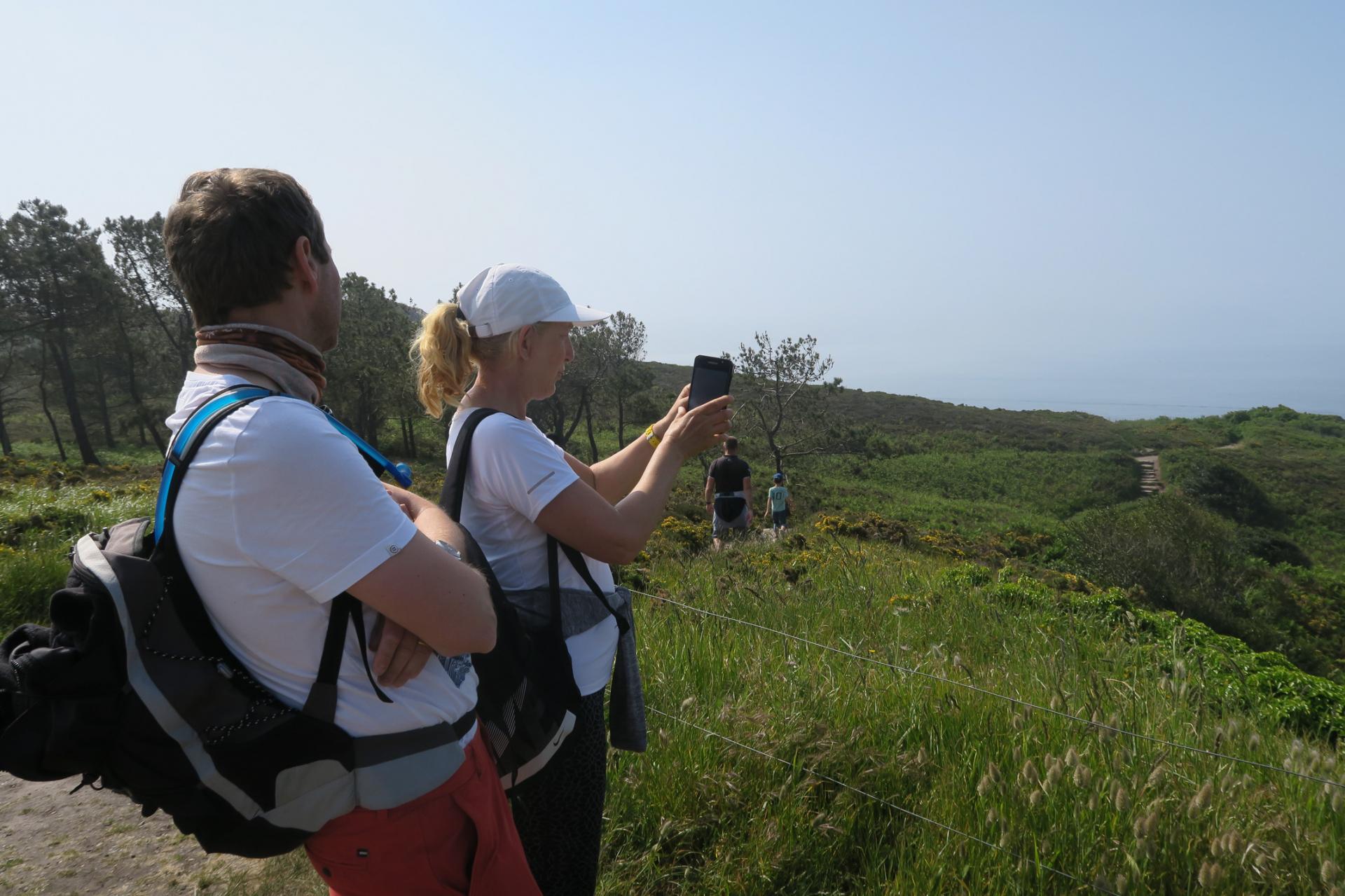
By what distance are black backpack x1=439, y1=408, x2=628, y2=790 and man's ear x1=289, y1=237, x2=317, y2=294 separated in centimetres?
58

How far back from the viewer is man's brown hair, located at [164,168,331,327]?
1.34 m

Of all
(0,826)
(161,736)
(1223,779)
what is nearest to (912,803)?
(1223,779)

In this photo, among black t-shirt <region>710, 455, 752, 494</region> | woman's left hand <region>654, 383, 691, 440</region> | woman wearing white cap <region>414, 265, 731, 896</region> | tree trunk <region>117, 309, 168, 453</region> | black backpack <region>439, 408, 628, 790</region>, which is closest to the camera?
black backpack <region>439, 408, 628, 790</region>

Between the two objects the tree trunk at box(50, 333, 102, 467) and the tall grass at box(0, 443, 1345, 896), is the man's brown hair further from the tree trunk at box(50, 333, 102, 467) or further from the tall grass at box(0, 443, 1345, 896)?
the tree trunk at box(50, 333, 102, 467)

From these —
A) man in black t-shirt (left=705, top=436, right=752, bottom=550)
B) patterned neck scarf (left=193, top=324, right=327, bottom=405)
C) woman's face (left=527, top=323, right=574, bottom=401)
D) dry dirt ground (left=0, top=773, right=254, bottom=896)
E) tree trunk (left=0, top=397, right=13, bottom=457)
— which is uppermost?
woman's face (left=527, top=323, right=574, bottom=401)

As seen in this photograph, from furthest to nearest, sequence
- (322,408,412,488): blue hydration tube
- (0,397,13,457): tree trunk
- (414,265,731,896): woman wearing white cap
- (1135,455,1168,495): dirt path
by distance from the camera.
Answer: (1135,455,1168,495): dirt path, (0,397,13,457): tree trunk, (414,265,731,896): woman wearing white cap, (322,408,412,488): blue hydration tube

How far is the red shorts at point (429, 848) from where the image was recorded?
1408 millimetres

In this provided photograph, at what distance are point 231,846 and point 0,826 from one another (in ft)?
9.99

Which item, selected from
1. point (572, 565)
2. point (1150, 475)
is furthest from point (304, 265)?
point (1150, 475)

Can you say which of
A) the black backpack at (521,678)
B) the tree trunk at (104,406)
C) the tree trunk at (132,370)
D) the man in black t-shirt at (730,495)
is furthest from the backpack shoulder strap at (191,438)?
the tree trunk at (104,406)

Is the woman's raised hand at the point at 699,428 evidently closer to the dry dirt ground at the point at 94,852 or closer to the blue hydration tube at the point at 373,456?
the blue hydration tube at the point at 373,456

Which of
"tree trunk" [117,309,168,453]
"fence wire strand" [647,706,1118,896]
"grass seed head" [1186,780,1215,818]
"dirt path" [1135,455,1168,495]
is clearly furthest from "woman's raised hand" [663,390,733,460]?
"dirt path" [1135,455,1168,495]

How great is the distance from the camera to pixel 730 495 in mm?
12672

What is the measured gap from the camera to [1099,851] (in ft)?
7.67
